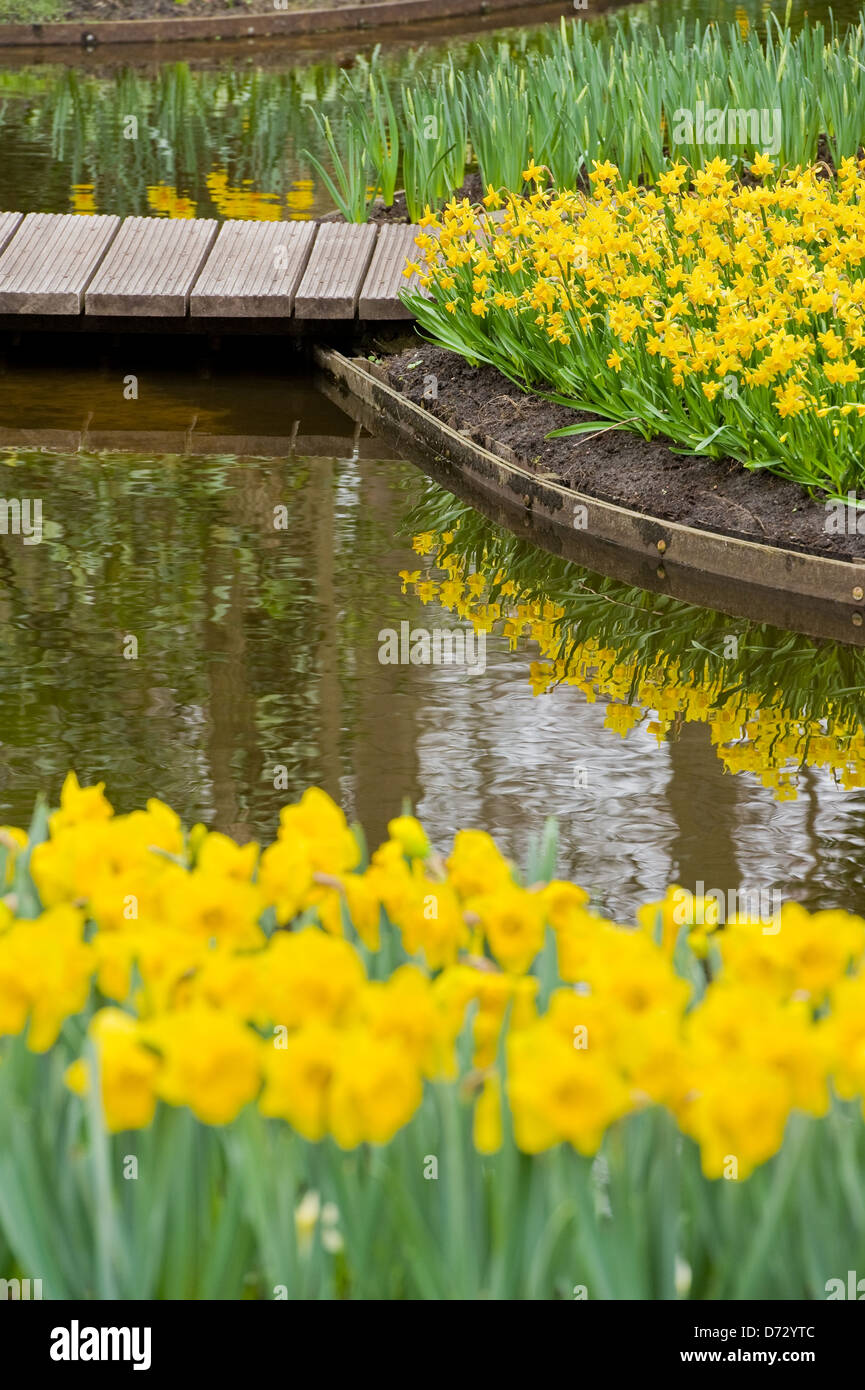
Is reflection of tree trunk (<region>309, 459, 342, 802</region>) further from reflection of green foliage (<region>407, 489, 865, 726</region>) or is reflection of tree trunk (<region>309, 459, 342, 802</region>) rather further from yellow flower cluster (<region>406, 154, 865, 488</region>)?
yellow flower cluster (<region>406, 154, 865, 488</region>)

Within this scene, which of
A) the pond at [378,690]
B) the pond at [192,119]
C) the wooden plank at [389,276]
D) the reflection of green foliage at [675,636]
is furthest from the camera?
the pond at [192,119]

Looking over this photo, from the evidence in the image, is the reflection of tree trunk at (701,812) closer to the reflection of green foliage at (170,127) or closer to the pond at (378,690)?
the pond at (378,690)

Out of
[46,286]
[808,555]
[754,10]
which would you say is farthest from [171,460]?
[754,10]

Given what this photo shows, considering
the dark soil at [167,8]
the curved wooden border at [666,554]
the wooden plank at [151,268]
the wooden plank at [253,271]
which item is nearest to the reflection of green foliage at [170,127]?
the wooden plank at [253,271]

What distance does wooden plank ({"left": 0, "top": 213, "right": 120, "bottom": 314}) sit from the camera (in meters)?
7.82

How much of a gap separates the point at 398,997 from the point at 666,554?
4136 millimetres

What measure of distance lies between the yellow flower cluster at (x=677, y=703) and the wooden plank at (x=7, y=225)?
3814mm

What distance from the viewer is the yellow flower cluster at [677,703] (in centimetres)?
421

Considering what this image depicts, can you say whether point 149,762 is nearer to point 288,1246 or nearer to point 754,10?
point 288,1246

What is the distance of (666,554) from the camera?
5.62 metres

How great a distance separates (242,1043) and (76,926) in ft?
0.96

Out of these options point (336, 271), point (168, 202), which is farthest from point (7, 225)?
point (168, 202)

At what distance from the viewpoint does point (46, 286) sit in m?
7.86

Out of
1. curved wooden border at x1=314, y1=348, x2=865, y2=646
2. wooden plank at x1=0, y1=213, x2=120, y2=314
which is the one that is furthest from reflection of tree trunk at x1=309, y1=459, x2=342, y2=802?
wooden plank at x1=0, y1=213, x2=120, y2=314
